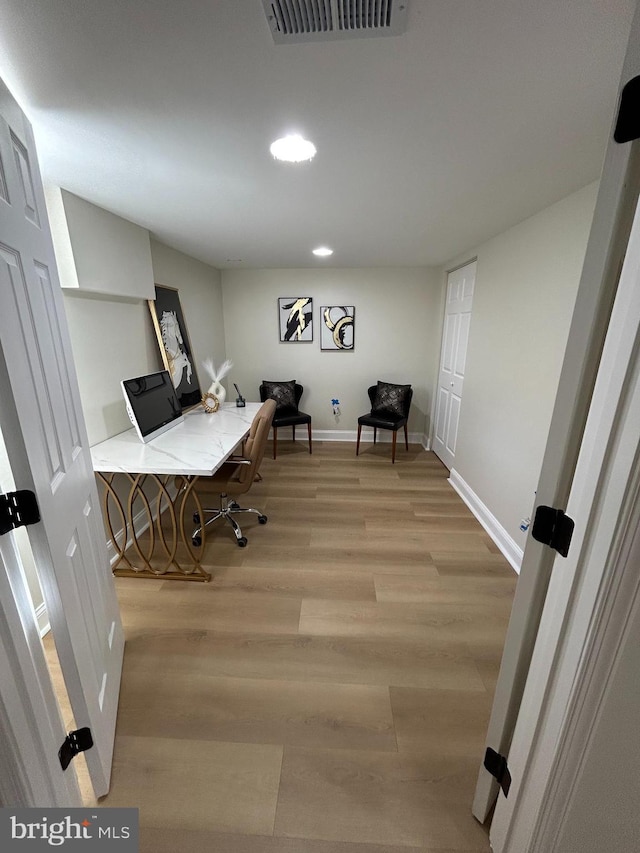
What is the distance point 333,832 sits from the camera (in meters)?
1.02

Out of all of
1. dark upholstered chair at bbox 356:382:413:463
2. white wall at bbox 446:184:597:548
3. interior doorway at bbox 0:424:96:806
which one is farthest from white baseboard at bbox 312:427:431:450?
interior doorway at bbox 0:424:96:806

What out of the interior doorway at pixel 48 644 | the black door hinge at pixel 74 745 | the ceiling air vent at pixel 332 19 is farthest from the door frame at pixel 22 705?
the ceiling air vent at pixel 332 19

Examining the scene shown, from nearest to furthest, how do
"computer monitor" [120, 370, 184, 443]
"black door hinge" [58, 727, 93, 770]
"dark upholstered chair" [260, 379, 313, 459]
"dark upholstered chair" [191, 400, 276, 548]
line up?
"black door hinge" [58, 727, 93, 770], "computer monitor" [120, 370, 184, 443], "dark upholstered chair" [191, 400, 276, 548], "dark upholstered chair" [260, 379, 313, 459]

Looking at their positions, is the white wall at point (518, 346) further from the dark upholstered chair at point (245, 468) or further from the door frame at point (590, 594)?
the dark upholstered chair at point (245, 468)

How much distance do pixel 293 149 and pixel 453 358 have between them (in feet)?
8.98

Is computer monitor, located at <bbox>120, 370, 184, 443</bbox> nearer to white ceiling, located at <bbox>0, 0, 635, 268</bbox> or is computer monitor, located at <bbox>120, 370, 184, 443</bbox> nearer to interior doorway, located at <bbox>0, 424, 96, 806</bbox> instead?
interior doorway, located at <bbox>0, 424, 96, 806</bbox>

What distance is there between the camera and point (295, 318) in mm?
4191

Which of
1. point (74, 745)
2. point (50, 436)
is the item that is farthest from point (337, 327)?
point (74, 745)

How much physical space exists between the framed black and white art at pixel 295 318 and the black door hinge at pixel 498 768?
13.0ft

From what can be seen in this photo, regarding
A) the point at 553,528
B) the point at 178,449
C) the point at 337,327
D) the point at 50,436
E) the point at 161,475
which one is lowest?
the point at 161,475

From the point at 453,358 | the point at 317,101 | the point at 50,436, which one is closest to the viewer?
the point at 50,436

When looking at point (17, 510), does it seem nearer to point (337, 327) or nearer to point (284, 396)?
point (284, 396)

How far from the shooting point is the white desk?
1812 millimetres

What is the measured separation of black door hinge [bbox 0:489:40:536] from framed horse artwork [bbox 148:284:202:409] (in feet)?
6.89
